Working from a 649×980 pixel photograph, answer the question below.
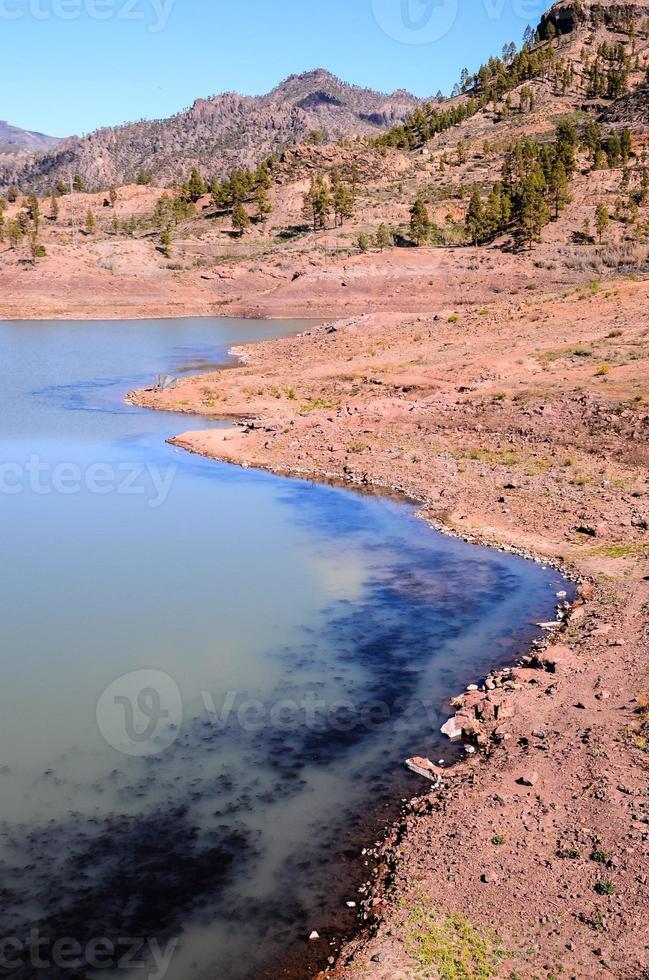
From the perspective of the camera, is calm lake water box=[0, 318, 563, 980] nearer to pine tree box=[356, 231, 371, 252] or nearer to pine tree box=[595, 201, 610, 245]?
pine tree box=[595, 201, 610, 245]

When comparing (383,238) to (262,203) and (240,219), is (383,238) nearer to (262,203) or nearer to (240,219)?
(240,219)

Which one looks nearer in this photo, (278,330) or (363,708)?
(363,708)

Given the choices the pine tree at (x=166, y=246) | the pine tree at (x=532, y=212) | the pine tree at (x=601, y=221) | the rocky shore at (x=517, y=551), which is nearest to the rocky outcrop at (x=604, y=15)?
the pine tree at (x=532, y=212)

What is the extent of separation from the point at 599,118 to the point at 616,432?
118732 mm

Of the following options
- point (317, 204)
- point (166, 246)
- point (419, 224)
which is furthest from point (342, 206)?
point (166, 246)

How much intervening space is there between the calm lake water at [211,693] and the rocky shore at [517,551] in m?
0.82

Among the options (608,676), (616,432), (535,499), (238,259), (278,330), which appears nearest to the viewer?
(608,676)

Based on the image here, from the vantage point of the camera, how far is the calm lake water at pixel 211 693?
30.2 feet

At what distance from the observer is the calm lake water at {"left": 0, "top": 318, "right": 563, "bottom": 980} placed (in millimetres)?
9211

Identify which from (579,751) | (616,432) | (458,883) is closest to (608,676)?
(579,751)

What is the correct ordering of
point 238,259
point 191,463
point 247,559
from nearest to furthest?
1. point 247,559
2. point 191,463
3. point 238,259

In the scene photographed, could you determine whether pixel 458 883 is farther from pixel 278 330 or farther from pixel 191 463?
pixel 278 330

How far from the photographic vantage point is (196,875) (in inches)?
382

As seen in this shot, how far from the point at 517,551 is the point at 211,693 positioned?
29.6 ft
